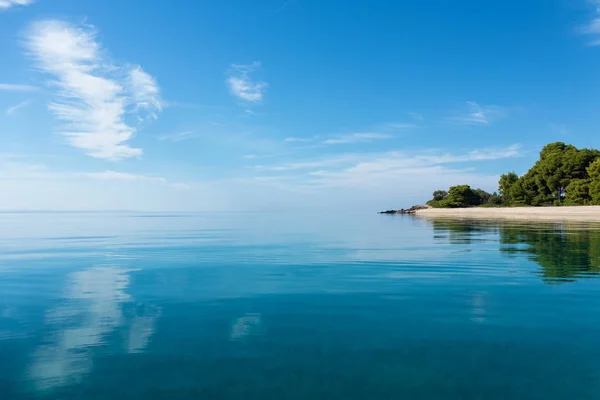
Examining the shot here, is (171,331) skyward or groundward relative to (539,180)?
groundward

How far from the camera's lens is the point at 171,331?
8.79 m

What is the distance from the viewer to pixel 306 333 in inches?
335

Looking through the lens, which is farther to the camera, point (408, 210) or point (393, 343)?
point (408, 210)

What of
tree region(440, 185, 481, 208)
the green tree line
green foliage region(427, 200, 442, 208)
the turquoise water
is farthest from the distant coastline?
the turquoise water

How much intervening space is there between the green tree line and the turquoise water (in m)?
78.6

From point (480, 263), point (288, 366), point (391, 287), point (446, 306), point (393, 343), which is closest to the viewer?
point (288, 366)

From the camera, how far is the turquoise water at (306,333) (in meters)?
6.03

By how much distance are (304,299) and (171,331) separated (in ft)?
13.3

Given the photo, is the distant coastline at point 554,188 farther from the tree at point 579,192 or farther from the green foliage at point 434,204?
the green foliage at point 434,204

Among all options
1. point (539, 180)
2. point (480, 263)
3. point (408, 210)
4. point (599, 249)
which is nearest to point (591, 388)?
point (480, 263)

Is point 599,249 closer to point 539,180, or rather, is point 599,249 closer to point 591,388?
point 591,388

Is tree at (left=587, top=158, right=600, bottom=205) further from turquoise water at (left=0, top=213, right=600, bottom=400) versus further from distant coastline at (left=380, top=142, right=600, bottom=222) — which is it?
turquoise water at (left=0, top=213, right=600, bottom=400)

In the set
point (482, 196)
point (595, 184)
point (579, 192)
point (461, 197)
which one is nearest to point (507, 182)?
point (461, 197)

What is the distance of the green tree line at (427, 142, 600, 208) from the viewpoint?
270 ft
